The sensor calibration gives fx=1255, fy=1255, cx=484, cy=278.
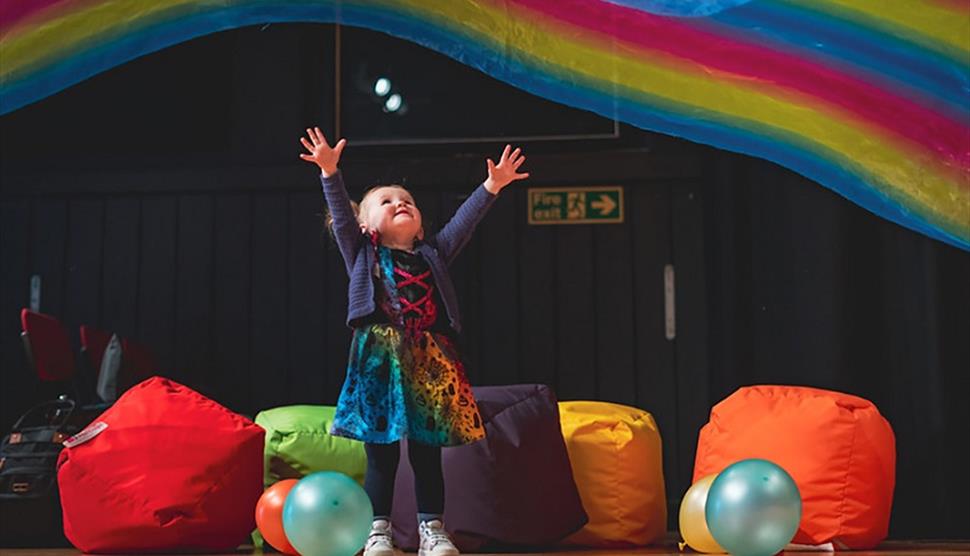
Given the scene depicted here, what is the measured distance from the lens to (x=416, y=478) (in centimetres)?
268

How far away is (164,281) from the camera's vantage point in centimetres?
415

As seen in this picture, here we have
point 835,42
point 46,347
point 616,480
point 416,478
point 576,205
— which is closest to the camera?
point 835,42

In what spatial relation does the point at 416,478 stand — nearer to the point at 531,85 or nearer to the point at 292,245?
the point at 531,85

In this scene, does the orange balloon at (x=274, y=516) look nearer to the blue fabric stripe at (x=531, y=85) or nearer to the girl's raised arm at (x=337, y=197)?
the girl's raised arm at (x=337, y=197)

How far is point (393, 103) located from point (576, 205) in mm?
695

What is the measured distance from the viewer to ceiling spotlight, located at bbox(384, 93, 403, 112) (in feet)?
13.6

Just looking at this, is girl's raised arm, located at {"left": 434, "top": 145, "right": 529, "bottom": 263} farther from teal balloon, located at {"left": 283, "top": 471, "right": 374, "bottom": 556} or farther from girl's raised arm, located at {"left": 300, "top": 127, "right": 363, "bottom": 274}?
teal balloon, located at {"left": 283, "top": 471, "right": 374, "bottom": 556}

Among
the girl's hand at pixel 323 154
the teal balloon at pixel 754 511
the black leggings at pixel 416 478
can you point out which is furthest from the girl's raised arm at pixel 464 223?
the teal balloon at pixel 754 511

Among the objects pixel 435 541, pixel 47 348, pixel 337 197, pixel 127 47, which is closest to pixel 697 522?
pixel 435 541

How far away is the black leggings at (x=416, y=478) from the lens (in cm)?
264

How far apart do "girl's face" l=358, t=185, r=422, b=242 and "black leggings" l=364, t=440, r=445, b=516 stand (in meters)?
0.46

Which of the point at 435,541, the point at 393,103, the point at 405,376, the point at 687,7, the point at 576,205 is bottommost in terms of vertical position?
the point at 435,541

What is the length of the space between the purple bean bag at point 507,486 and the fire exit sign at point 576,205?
107 cm

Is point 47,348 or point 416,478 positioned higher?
point 47,348
